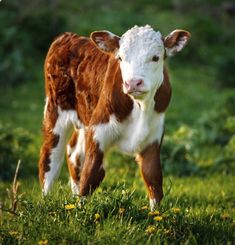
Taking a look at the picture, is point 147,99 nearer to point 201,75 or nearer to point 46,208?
point 46,208

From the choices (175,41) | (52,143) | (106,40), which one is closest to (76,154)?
(52,143)

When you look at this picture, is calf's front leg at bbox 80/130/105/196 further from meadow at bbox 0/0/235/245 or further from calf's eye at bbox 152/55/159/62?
calf's eye at bbox 152/55/159/62

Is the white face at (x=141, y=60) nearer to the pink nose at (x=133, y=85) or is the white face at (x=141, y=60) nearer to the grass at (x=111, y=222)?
the pink nose at (x=133, y=85)

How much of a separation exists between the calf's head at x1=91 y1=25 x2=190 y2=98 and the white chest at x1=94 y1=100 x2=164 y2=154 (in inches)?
12.7

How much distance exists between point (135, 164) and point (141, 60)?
4556 mm

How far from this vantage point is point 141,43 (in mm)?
6570

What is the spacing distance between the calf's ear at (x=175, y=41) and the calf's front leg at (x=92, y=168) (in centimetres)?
107

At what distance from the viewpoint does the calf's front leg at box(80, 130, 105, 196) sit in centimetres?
709

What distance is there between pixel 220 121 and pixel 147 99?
689 centimetres

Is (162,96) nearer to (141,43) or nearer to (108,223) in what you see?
(141,43)

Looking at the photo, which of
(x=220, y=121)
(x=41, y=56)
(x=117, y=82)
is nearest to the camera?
(x=117, y=82)

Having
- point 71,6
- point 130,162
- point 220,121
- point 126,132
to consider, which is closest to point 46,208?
point 126,132

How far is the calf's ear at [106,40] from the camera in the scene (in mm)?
6824

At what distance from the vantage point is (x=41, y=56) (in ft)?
65.3
